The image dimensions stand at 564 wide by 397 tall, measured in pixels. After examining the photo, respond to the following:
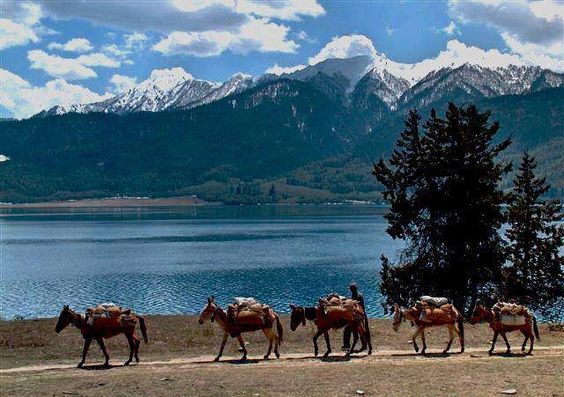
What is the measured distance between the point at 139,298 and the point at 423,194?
47.2 m

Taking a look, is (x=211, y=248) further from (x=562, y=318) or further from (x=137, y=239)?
(x=562, y=318)

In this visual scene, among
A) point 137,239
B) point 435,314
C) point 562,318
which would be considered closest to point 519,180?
point 562,318

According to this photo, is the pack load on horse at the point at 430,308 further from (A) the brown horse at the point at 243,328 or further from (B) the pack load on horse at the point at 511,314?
(A) the brown horse at the point at 243,328

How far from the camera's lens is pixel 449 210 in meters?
45.4

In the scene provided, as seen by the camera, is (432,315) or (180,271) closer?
(432,315)

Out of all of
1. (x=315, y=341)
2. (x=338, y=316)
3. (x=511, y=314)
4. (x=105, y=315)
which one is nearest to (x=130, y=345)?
(x=105, y=315)

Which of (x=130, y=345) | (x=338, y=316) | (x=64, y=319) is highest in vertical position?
(x=338, y=316)

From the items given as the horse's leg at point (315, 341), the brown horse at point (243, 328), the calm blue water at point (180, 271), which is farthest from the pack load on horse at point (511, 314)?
the calm blue water at point (180, 271)

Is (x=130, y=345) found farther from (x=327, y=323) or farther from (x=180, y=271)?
(x=180, y=271)

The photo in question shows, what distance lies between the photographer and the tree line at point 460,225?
1768 inches

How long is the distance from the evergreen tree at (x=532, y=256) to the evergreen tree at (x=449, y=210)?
8.66ft

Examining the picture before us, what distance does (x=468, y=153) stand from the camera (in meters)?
46.3

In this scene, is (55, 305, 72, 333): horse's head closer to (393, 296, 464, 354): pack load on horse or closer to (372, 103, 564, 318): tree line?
(393, 296, 464, 354): pack load on horse

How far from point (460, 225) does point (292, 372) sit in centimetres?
2568
